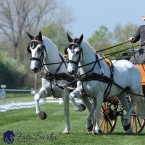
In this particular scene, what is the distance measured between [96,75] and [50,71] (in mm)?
1072

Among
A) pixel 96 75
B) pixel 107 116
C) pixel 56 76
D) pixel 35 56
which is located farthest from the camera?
pixel 107 116

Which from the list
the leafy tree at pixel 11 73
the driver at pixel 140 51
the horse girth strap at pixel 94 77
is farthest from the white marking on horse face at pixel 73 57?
the leafy tree at pixel 11 73

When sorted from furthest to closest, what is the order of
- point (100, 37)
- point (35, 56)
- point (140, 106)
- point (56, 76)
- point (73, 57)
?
point (100, 37) → point (140, 106) → point (56, 76) → point (35, 56) → point (73, 57)

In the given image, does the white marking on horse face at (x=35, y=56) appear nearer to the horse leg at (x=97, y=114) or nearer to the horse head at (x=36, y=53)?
the horse head at (x=36, y=53)

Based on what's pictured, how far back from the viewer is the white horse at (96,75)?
1146cm

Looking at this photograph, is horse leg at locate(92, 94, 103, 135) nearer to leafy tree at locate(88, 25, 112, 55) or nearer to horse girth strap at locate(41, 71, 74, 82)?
horse girth strap at locate(41, 71, 74, 82)

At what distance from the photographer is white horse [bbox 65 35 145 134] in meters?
11.5

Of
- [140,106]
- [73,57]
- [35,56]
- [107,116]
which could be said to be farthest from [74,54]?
[107,116]

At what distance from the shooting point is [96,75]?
11828 millimetres

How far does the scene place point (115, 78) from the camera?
1242 cm

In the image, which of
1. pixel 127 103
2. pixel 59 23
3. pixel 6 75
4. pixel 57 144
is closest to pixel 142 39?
pixel 127 103

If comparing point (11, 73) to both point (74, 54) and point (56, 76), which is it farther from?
point (74, 54)

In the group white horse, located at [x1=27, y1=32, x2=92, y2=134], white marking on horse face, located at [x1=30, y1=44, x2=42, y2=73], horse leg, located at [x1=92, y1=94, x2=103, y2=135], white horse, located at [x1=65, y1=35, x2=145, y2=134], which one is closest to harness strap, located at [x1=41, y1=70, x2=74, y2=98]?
white horse, located at [x1=27, y1=32, x2=92, y2=134]

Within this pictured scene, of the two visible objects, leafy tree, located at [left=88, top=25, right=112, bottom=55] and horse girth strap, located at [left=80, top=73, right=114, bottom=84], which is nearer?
horse girth strap, located at [left=80, top=73, right=114, bottom=84]
